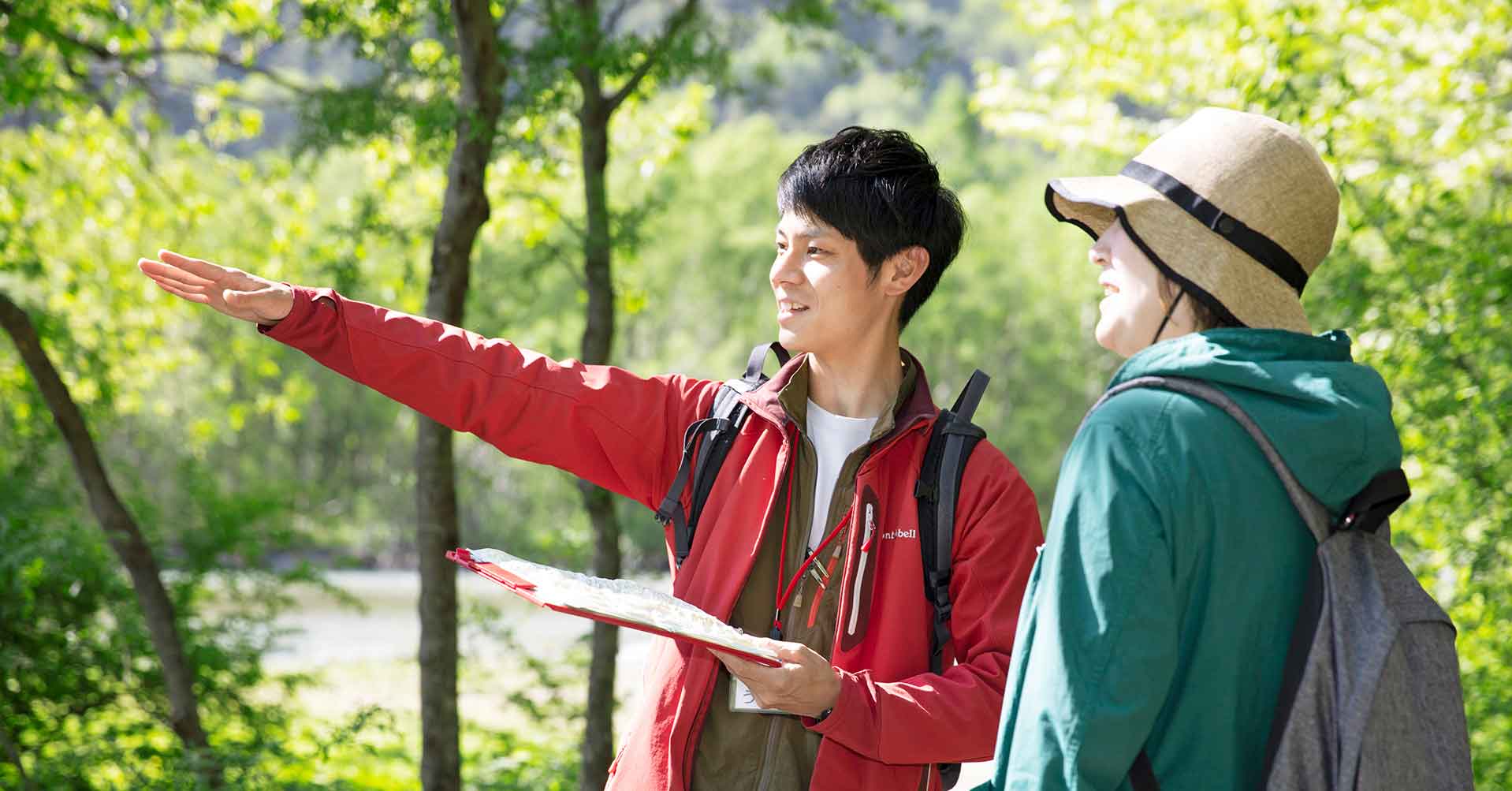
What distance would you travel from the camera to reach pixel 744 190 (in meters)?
41.4

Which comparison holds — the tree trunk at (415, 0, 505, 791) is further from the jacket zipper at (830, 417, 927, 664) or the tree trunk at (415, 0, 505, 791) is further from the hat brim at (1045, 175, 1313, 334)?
the hat brim at (1045, 175, 1313, 334)

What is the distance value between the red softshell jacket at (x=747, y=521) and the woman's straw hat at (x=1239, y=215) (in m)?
0.67

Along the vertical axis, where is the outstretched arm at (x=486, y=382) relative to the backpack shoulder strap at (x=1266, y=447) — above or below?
above

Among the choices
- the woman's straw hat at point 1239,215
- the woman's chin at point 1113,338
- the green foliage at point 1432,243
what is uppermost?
the green foliage at point 1432,243

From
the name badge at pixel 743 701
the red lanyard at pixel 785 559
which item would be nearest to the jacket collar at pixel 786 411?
the red lanyard at pixel 785 559

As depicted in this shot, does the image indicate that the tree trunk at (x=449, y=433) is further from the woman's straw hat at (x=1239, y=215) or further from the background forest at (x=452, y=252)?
the woman's straw hat at (x=1239, y=215)

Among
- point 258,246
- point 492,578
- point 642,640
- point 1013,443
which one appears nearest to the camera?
point 492,578

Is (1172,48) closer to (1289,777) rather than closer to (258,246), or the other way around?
(258,246)

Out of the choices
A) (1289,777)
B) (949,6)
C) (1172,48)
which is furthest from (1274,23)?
(949,6)

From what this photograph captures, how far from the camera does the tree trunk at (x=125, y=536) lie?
14.9 feet

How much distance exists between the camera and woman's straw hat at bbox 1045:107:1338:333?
176 centimetres

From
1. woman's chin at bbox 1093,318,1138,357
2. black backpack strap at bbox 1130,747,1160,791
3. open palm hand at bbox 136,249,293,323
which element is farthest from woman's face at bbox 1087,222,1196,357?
open palm hand at bbox 136,249,293,323

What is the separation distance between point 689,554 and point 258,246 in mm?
10132

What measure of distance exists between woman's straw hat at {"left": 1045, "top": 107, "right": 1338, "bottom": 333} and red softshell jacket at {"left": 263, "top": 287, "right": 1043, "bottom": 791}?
0.67 metres
